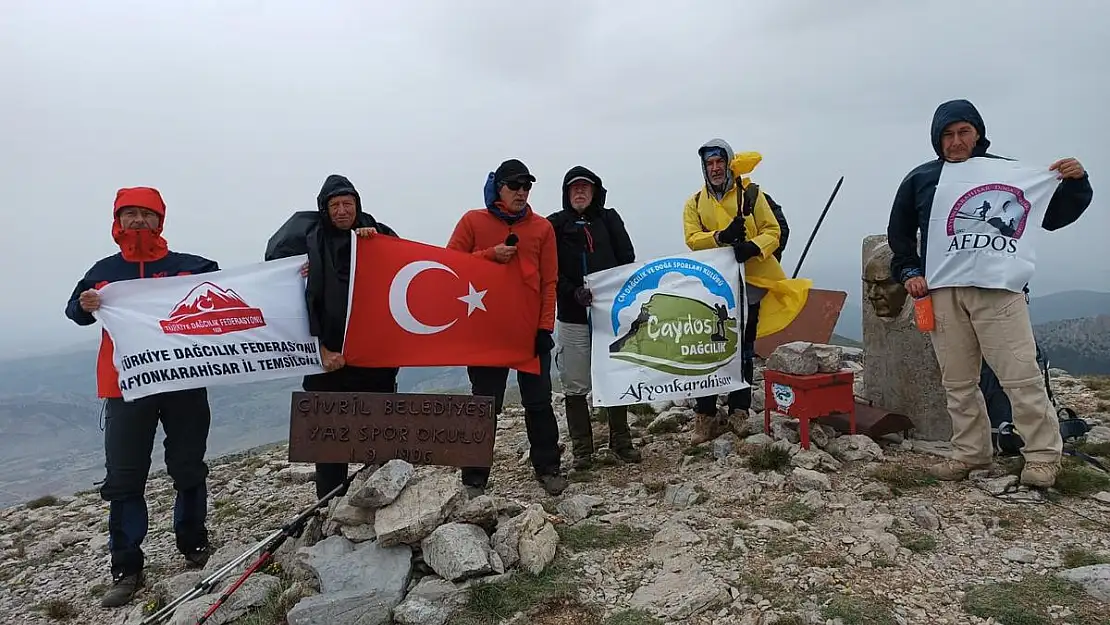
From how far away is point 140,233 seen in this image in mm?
5195

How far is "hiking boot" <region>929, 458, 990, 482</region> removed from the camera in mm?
5590

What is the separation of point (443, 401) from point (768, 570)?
2.71 metres

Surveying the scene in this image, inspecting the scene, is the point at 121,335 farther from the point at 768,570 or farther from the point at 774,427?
the point at 774,427

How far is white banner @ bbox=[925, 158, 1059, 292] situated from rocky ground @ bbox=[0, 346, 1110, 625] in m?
1.80

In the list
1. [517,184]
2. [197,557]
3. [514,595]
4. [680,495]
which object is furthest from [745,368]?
[197,557]

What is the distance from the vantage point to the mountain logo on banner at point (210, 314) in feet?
18.1

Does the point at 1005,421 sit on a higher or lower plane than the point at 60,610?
higher

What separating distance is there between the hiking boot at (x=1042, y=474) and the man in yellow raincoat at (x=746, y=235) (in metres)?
2.53

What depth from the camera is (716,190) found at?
6.77 metres

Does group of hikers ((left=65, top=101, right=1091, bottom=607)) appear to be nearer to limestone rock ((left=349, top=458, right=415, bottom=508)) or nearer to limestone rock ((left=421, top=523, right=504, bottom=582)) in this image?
limestone rock ((left=349, top=458, right=415, bottom=508))

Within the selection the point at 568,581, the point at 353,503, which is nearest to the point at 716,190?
the point at 568,581

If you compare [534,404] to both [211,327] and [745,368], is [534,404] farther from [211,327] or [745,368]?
[211,327]

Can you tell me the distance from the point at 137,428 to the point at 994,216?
285 inches

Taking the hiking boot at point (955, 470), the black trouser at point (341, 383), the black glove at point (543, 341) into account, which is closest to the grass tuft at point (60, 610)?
the black trouser at point (341, 383)
